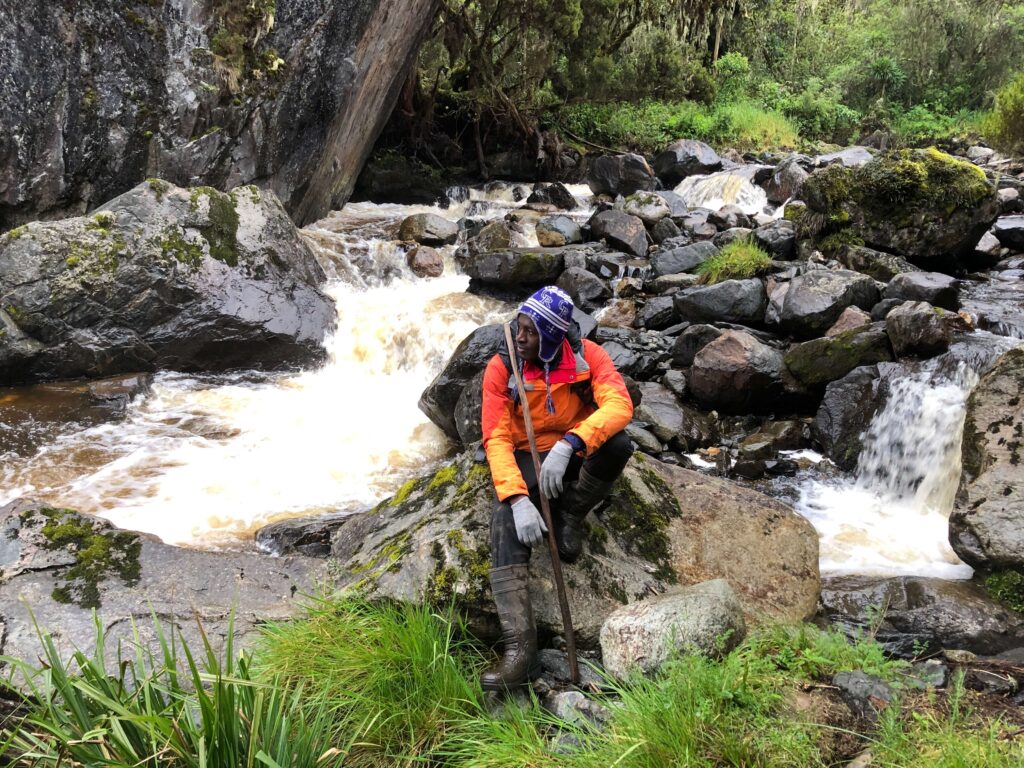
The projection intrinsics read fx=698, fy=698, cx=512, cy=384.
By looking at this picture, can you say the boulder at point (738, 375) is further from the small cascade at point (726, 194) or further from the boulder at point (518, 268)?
the small cascade at point (726, 194)

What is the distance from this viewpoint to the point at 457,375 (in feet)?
23.5

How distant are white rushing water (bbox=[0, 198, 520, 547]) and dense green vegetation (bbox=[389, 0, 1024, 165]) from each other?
8.75 meters

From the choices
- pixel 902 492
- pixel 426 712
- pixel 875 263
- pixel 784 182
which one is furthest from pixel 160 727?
pixel 784 182

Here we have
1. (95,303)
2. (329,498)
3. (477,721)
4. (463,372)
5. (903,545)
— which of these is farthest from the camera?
(95,303)

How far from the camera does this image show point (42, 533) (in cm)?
426

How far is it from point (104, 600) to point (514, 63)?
16.3 metres

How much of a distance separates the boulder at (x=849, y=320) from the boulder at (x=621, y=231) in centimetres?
453

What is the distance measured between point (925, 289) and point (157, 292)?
9.30 metres

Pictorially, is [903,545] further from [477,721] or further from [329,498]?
[329,498]

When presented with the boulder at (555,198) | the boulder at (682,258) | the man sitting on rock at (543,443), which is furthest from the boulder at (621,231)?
the man sitting on rock at (543,443)

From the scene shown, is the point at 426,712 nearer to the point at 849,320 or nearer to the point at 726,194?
the point at 849,320

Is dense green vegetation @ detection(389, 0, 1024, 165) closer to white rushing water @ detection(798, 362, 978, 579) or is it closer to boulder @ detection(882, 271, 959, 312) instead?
boulder @ detection(882, 271, 959, 312)

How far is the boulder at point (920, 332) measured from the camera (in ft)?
23.5

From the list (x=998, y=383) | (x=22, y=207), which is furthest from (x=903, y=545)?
(x=22, y=207)
